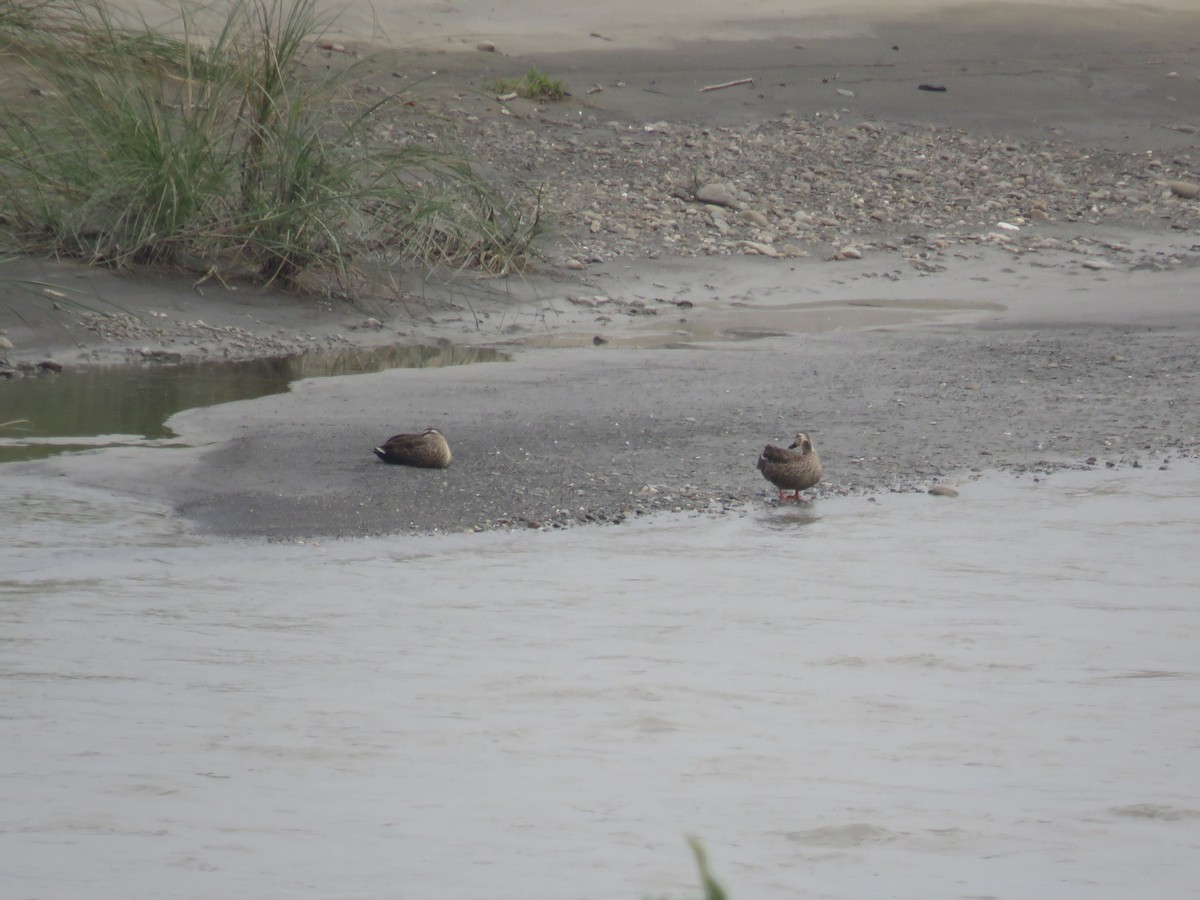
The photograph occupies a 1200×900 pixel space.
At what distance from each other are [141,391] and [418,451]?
204cm

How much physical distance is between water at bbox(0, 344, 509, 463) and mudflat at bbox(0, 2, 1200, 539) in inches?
7.4

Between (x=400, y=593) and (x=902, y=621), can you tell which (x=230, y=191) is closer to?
(x=400, y=593)

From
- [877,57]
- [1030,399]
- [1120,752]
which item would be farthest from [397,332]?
[877,57]

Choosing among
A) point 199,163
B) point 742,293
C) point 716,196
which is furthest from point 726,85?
point 199,163

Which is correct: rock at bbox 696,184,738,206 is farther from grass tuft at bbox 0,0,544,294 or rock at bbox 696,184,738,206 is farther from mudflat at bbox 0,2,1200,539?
grass tuft at bbox 0,0,544,294

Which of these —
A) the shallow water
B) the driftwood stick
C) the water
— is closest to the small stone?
the water

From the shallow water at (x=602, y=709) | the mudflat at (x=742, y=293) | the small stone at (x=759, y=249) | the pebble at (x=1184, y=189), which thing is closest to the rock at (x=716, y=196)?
the mudflat at (x=742, y=293)

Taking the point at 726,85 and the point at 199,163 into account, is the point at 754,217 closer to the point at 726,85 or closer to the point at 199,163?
the point at 726,85

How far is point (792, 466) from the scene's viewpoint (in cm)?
594

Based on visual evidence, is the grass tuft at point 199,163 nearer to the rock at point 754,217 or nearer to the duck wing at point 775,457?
the rock at point 754,217

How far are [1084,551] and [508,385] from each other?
3.23 meters

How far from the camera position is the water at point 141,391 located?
6.72m

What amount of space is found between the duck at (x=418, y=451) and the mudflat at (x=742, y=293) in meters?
0.04

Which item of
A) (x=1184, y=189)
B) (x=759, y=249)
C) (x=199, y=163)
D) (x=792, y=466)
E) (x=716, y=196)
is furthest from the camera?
(x=1184, y=189)
